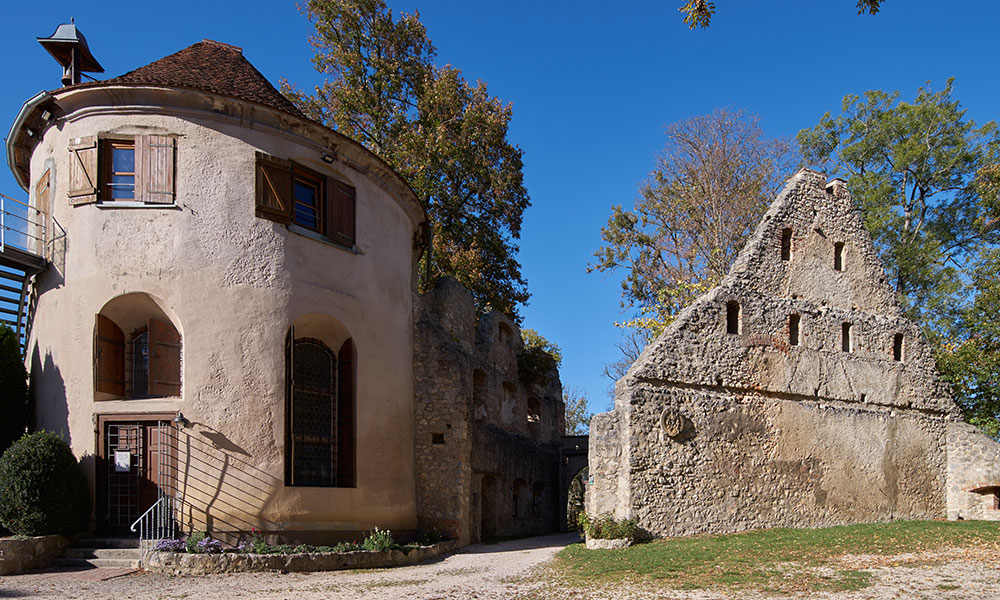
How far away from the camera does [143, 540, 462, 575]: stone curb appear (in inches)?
Answer: 500

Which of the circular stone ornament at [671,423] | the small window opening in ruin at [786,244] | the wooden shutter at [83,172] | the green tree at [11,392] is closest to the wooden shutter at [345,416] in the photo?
the wooden shutter at [83,172]

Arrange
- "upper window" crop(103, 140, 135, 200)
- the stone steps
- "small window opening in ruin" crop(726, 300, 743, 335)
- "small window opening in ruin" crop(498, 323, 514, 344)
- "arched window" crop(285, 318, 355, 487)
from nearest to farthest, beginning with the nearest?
the stone steps < "upper window" crop(103, 140, 135, 200) < "arched window" crop(285, 318, 355, 487) < "small window opening in ruin" crop(726, 300, 743, 335) < "small window opening in ruin" crop(498, 323, 514, 344)

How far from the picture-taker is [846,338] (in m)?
20.5

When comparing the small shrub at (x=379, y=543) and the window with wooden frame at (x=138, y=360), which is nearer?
the window with wooden frame at (x=138, y=360)

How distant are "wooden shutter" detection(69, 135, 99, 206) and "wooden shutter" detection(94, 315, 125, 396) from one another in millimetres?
2343

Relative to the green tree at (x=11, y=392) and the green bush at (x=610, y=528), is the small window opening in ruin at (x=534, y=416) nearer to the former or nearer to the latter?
the green bush at (x=610, y=528)

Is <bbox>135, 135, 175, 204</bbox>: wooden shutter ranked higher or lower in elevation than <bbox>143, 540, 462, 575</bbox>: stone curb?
higher

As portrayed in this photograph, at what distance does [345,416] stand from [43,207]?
7577mm

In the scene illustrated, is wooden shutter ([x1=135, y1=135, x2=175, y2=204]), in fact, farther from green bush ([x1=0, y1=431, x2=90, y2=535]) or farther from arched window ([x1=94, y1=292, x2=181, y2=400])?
green bush ([x1=0, y1=431, x2=90, y2=535])

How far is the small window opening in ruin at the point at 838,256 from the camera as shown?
68.8 ft

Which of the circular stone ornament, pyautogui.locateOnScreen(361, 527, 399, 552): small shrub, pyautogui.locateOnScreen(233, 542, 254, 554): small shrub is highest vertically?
the circular stone ornament

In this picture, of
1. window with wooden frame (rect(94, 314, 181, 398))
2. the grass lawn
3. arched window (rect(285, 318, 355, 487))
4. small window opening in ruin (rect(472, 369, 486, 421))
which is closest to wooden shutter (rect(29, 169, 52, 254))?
window with wooden frame (rect(94, 314, 181, 398))

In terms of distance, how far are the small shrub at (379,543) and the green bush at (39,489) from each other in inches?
199

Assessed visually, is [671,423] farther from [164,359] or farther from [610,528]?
[164,359]
